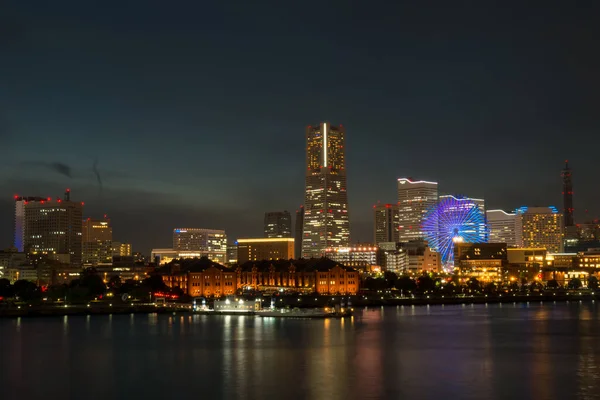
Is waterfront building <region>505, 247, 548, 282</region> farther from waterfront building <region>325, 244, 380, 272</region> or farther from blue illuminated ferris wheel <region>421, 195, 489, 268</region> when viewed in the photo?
waterfront building <region>325, 244, 380, 272</region>

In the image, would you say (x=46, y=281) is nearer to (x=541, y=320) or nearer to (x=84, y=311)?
(x=84, y=311)

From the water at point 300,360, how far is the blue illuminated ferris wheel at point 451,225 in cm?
9644

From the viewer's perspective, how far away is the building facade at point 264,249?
7539 inches

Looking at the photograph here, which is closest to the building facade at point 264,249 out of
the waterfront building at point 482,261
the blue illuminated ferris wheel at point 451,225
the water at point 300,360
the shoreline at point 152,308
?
the blue illuminated ferris wheel at point 451,225

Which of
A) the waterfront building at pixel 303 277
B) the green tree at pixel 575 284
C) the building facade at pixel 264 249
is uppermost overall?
the building facade at pixel 264 249

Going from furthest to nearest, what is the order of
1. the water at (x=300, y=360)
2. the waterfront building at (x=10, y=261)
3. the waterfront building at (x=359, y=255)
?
1. the waterfront building at (x=359, y=255)
2. the waterfront building at (x=10, y=261)
3. the water at (x=300, y=360)

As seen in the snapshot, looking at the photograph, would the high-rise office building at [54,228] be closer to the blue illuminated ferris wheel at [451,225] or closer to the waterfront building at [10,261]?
the waterfront building at [10,261]

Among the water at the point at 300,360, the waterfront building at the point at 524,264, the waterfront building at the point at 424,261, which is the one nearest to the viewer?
the water at the point at 300,360

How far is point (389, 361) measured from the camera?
4169 cm

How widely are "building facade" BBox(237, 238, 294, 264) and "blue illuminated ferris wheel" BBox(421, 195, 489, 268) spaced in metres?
39.0

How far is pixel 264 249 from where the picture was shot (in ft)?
637

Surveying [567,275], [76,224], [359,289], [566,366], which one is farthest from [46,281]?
[566,366]

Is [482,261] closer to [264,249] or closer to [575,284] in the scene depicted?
[575,284]

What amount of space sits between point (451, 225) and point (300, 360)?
415ft
